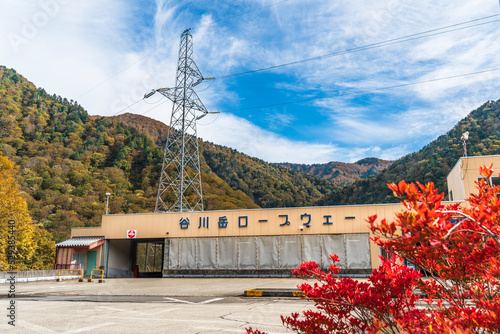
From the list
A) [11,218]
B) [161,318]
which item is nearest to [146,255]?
[11,218]

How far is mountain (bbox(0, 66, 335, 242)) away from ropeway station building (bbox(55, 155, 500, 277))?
28.4m

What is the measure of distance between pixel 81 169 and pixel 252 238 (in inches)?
2171

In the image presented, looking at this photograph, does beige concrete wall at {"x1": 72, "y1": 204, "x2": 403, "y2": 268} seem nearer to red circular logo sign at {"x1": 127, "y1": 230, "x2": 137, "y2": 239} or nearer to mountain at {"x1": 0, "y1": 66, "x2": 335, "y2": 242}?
red circular logo sign at {"x1": 127, "y1": 230, "x2": 137, "y2": 239}

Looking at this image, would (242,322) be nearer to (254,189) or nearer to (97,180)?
(97,180)

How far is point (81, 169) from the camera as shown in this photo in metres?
68.1

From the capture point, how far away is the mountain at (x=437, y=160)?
180 ft

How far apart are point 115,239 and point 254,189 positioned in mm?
69719

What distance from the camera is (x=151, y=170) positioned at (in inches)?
2744

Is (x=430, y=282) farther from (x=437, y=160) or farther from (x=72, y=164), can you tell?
(x=72, y=164)

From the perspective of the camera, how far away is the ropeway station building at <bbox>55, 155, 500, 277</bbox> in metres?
21.3

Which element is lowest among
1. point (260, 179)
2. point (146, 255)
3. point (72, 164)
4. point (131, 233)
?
point (146, 255)

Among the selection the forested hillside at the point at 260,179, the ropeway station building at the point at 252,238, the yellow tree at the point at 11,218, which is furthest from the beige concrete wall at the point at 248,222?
the forested hillside at the point at 260,179

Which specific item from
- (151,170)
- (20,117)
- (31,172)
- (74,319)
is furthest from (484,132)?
(20,117)

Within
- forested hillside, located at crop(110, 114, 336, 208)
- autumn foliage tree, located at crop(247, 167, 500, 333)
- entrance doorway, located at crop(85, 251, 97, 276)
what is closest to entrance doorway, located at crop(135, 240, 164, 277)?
entrance doorway, located at crop(85, 251, 97, 276)
